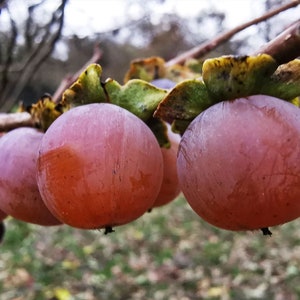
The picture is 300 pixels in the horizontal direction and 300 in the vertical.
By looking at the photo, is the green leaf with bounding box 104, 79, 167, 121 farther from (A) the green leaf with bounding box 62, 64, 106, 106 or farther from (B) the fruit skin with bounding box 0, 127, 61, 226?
(B) the fruit skin with bounding box 0, 127, 61, 226

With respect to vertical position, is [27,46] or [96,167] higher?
[96,167]

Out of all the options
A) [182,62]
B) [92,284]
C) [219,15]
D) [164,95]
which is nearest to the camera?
[164,95]

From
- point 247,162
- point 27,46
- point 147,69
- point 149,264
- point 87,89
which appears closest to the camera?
point 247,162

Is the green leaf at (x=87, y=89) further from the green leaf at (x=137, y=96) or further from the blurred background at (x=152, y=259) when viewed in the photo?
the blurred background at (x=152, y=259)

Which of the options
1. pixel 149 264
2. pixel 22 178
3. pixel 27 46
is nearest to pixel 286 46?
pixel 22 178

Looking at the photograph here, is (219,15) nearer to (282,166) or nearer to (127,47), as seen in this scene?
(282,166)

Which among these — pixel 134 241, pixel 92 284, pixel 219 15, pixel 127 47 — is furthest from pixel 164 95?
pixel 127 47

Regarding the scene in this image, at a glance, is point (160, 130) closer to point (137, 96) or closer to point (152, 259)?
point (137, 96)

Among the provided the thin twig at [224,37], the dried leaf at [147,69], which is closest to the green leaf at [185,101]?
the thin twig at [224,37]
